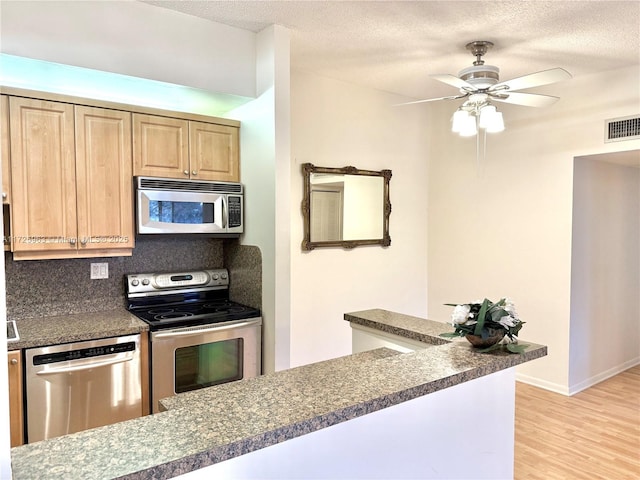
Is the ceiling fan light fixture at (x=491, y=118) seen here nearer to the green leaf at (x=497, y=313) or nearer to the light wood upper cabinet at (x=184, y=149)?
the green leaf at (x=497, y=313)

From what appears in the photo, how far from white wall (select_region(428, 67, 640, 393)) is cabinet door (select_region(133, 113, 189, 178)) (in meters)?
2.91

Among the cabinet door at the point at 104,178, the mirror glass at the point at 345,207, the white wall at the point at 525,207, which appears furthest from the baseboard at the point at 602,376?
the cabinet door at the point at 104,178

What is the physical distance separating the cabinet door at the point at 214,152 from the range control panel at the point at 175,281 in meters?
0.73

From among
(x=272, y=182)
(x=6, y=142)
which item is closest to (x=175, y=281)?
(x=272, y=182)

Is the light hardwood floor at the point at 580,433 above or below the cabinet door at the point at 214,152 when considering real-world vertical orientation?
below

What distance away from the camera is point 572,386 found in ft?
13.5

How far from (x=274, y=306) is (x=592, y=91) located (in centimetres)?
321

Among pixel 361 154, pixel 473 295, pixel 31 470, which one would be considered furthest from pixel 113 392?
pixel 473 295

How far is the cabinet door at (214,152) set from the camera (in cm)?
313

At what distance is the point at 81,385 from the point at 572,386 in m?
3.90

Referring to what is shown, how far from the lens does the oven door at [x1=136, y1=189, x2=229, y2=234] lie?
290cm

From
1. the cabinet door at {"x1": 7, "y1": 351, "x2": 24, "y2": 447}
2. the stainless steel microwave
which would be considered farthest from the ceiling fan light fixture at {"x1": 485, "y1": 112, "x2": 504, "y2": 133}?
the cabinet door at {"x1": 7, "y1": 351, "x2": 24, "y2": 447}

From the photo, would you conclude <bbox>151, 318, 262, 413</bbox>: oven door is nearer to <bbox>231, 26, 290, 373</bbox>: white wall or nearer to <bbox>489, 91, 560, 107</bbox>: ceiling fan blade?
<bbox>231, 26, 290, 373</bbox>: white wall

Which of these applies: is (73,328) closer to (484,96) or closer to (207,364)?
A: (207,364)
